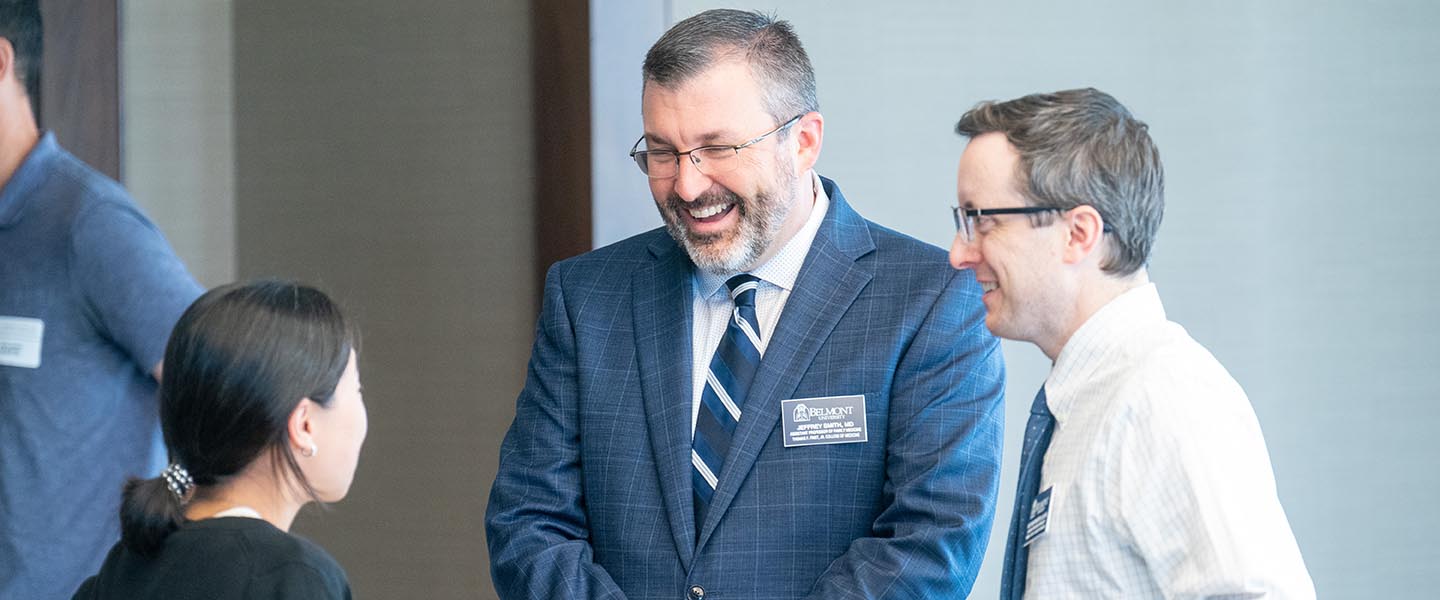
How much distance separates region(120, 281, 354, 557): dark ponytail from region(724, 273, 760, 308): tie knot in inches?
32.6

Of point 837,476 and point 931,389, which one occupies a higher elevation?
point 931,389

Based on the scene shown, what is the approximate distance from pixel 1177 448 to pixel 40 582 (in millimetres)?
2081

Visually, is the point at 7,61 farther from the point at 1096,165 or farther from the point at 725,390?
the point at 1096,165

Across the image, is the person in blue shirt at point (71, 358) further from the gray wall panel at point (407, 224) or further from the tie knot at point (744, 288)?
the gray wall panel at point (407, 224)

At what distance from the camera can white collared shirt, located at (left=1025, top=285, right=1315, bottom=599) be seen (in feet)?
5.24

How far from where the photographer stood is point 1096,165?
1833mm

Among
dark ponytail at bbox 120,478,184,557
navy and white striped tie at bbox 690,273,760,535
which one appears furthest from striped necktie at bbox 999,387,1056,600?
dark ponytail at bbox 120,478,184,557

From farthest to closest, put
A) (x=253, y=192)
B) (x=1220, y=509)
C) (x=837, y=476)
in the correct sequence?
(x=253, y=192)
(x=837, y=476)
(x=1220, y=509)

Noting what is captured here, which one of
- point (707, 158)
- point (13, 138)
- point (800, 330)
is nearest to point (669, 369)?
point (800, 330)

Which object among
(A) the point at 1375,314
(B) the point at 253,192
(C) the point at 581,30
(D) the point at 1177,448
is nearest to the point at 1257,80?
(A) the point at 1375,314

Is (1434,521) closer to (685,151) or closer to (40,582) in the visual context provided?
(685,151)

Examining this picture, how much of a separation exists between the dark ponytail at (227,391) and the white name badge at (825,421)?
2.64ft

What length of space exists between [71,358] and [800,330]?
139cm

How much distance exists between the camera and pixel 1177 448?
1.65 m
